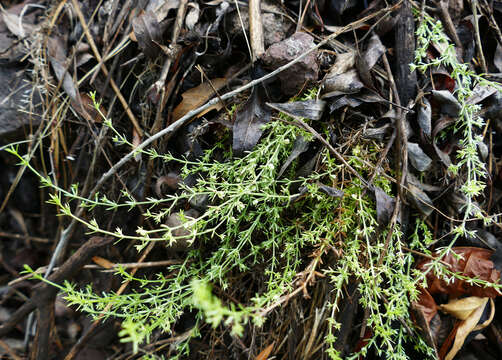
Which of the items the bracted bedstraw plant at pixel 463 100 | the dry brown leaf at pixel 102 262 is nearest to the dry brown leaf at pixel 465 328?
the bracted bedstraw plant at pixel 463 100

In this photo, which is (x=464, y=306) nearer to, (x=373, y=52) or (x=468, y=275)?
(x=468, y=275)

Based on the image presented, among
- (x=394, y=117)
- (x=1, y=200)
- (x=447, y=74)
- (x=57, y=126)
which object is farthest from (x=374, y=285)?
(x=1, y=200)

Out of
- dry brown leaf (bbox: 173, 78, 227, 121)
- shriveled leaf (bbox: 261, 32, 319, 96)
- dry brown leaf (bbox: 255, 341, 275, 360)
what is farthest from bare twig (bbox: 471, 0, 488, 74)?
dry brown leaf (bbox: 255, 341, 275, 360)

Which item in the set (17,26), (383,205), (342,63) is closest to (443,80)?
(342,63)

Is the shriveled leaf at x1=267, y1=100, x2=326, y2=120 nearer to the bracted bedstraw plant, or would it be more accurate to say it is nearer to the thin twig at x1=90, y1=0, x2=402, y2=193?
the thin twig at x1=90, y1=0, x2=402, y2=193

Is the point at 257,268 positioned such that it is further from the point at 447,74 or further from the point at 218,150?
the point at 447,74
